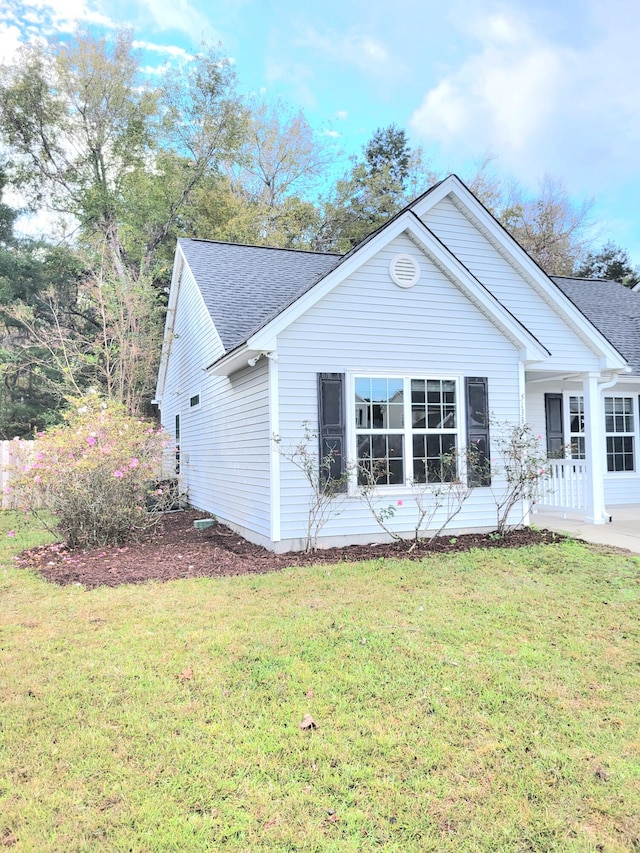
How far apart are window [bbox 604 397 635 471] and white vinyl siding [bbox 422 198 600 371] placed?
211 centimetres

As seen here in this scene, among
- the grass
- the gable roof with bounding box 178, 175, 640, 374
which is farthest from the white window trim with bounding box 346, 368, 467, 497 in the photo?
the grass

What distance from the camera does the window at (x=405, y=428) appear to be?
24.7ft

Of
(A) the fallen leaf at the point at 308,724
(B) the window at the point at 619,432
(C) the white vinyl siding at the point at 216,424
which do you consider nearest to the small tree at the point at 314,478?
(C) the white vinyl siding at the point at 216,424

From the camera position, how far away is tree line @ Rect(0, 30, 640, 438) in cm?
2086

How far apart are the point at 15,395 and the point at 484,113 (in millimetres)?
22453

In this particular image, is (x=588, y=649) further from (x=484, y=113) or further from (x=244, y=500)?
(x=484, y=113)

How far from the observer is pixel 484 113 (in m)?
22.4

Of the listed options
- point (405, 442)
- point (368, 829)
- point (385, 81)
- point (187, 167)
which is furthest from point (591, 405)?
point (187, 167)

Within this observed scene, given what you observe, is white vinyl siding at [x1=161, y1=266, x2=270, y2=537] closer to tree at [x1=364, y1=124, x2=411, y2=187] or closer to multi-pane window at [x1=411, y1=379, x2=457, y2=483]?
multi-pane window at [x1=411, y1=379, x2=457, y2=483]

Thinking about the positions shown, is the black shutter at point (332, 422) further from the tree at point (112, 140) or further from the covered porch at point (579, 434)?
the tree at point (112, 140)

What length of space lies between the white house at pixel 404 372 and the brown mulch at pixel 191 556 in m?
0.34

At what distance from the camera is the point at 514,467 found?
8094mm

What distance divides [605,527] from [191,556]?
6.36 m

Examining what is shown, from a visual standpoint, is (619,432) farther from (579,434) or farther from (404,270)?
(404,270)
